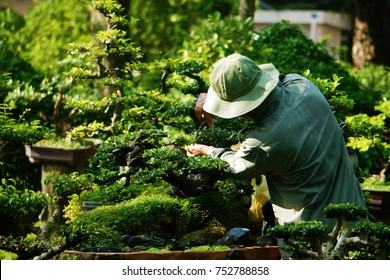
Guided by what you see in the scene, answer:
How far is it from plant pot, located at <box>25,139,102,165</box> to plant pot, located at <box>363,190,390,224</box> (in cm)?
286

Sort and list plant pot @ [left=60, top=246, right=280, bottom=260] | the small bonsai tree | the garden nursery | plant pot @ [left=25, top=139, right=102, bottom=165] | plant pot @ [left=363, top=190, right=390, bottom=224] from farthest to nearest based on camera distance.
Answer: plant pot @ [left=25, top=139, right=102, bottom=165] → plant pot @ [left=363, top=190, right=390, bottom=224] → plant pot @ [left=60, top=246, right=280, bottom=260] → the garden nursery → the small bonsai tree

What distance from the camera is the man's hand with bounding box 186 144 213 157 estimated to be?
6.48m

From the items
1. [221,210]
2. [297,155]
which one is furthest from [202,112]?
[297,155]

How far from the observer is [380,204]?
8.94 metres

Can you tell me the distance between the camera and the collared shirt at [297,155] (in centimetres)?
591

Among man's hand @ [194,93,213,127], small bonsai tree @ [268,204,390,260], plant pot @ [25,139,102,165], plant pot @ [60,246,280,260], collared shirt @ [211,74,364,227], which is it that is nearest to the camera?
small bonsai tree @ [268,204,390,260]

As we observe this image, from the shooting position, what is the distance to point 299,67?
35.4 ft

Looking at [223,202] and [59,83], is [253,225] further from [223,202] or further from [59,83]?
[59,83]

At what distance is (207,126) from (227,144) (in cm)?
21

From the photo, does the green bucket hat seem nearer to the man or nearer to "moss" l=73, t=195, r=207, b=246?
the man

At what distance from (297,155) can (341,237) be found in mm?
786

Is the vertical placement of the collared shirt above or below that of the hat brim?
below

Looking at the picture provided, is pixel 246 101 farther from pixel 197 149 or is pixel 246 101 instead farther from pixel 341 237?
pixel 341 237

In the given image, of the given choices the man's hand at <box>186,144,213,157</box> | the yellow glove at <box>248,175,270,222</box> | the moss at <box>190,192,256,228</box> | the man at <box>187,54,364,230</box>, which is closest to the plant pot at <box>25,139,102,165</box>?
the moss at <box>190,192,256,228</box>
